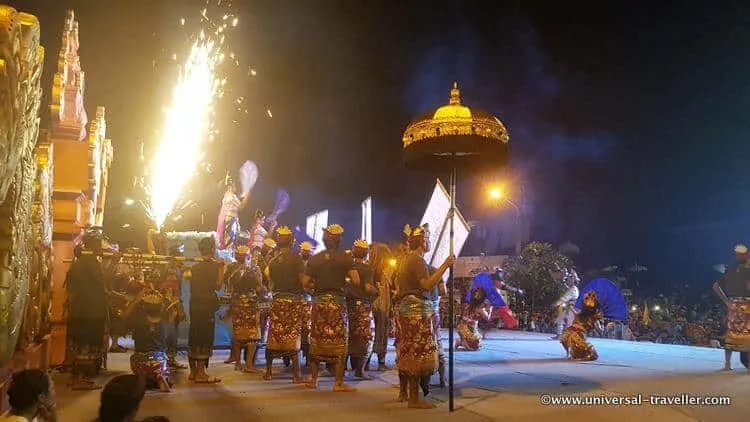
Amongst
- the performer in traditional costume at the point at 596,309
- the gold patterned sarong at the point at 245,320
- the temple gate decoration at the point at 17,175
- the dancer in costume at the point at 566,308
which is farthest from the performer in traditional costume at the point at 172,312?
the dancer in costume at the point at 566,308

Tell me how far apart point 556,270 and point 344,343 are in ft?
45.5

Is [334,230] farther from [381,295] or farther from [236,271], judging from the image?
[236,271]

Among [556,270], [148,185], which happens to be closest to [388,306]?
[556,270]

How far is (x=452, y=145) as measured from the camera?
715 cm

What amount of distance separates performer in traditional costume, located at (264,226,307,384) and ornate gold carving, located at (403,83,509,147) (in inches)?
95.5

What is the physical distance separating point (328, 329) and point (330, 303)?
1.08 ft

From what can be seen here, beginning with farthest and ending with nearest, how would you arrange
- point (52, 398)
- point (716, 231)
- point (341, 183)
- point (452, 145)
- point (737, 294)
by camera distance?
point (341, 183) < point (716, 231) < point (737, 294) < point (452, 145) < point (52, 398)

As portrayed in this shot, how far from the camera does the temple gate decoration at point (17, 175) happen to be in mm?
4051

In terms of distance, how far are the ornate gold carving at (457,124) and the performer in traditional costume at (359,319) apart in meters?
2.09

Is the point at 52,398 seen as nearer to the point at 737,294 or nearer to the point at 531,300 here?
the point at 737,294

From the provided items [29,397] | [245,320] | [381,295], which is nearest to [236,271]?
[245,320]

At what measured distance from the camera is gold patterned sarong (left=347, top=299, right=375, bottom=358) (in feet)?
27.2

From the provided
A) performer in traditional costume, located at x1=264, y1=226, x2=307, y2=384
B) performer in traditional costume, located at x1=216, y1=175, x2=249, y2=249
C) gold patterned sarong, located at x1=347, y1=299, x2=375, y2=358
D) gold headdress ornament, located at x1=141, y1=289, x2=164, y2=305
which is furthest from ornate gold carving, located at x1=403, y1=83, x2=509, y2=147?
performer in traditional costume, located at x1=216, y1=175, x2=249, y2=249

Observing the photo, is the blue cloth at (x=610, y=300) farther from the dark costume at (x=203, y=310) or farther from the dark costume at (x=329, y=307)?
the dark costume at (x=203, y=310)
